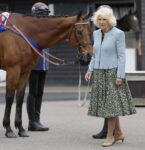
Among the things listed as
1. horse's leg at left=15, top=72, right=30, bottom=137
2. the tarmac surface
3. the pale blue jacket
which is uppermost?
the pale blue jacket

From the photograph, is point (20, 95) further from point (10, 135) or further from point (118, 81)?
point (118, 81)

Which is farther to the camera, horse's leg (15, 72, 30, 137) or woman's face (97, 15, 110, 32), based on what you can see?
horse's leg (15, 72, 30, 137)

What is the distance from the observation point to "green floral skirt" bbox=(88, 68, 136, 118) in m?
8.37

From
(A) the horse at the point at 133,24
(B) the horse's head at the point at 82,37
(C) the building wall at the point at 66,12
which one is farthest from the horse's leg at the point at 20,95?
(A) the horse at the point at 133,24

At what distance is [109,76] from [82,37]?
2.76 ft

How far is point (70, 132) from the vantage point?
973 centimetres

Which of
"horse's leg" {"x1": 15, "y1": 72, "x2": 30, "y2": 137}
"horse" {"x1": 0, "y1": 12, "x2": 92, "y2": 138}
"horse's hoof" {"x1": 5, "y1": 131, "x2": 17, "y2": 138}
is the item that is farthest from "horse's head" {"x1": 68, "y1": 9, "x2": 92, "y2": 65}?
"horse's hoof" {"x1": 5, "y1": 131, "x2": 17, "y2": 138}

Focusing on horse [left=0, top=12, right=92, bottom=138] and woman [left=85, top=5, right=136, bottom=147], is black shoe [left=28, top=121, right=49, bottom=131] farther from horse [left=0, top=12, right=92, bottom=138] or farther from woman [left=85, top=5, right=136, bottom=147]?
woman [left=85, top=5, right=136, bottom=147]

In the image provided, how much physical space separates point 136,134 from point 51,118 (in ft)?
8.45

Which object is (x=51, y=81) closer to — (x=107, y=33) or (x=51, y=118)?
(x=51, y=118)

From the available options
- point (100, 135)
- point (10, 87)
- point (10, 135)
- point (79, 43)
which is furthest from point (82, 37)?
point (10, 135)

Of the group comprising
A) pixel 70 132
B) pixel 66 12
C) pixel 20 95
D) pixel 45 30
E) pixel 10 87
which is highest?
pixel 66 12

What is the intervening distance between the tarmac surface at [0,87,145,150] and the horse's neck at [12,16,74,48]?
4.78 feet

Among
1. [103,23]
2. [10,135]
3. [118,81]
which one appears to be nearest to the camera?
[118,81]
